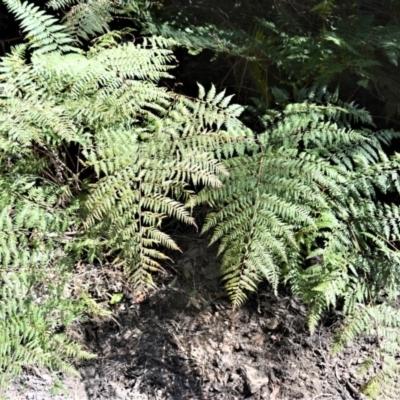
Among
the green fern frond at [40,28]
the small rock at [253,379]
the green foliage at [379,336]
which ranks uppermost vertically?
the green fern frond at [40,28]

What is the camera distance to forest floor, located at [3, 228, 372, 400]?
2.32 meters

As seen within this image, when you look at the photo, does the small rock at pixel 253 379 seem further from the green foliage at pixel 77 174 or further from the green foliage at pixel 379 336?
the green foliage at pixel 77 174

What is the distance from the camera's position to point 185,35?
8.98 ft

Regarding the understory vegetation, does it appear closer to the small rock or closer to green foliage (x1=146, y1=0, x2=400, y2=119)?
green foliage (x1=146, y1=0, x2=400, y2=119)

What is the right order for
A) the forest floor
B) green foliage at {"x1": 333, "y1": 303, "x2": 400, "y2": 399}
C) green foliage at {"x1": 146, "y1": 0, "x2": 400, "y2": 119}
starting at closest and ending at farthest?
green foliage at {"x1": 333, "y1": 303, "x2": 400, "y2": 399}
the forest floor
green foliage at {"x1": 146, "y1": 0, "x2": 400, "y2": 119}

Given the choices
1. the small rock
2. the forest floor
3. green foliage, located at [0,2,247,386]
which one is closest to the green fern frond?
green foliage, located at [0,2,247,386]

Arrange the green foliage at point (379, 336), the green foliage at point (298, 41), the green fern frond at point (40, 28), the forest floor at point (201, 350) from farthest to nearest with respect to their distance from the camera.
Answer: the green foliage at point (298, 41) < the green fern frond at point (40, 28) < the forest floor at point (201, 350) < the green foliage at point (379, 336)

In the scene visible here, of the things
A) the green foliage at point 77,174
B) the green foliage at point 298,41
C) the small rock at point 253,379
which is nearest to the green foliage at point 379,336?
the small rock at point 253,379

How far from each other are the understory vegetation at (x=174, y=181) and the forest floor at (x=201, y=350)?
6.3 inches

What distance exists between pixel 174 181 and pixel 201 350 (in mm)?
Result: 883

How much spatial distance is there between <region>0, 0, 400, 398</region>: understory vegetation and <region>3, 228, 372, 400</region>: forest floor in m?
0.16

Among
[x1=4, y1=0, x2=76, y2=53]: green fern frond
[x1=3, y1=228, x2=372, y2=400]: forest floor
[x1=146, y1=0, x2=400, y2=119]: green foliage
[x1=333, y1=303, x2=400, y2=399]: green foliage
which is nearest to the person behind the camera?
[x1=333, y1=303, x2=400, y2=399]: green foliage

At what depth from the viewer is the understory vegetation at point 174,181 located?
2.13 m

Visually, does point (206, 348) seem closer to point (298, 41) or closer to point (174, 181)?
point (174, 181)
